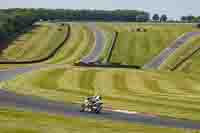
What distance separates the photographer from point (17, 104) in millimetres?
50156

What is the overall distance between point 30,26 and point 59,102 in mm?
133870

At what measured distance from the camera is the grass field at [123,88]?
5289 centimetres

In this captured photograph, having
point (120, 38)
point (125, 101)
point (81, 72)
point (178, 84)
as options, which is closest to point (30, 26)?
point (120, 38)

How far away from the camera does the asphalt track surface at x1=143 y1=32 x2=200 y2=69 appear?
11394cm

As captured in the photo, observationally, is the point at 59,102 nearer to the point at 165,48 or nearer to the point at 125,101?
the point at 125,101

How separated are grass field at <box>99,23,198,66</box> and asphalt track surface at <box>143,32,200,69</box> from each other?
5.47 feet

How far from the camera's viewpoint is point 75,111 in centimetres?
4684

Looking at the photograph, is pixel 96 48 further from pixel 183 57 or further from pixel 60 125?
pixel 60 125

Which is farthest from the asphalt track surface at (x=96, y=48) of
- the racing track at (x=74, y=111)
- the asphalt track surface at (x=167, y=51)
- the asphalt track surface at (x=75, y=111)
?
the racing track at (x=74, y=111)

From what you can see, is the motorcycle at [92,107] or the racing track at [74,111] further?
the motorcycle at [92,107]

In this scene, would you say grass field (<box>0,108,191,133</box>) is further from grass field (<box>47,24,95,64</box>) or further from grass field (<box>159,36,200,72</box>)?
grass field (<box>47,24,95,64</box>)

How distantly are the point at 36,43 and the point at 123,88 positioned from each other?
80.1 m

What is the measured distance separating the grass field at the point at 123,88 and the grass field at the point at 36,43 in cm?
3733

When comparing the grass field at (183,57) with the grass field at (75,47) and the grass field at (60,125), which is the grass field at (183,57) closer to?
the grass field at (75,47)
